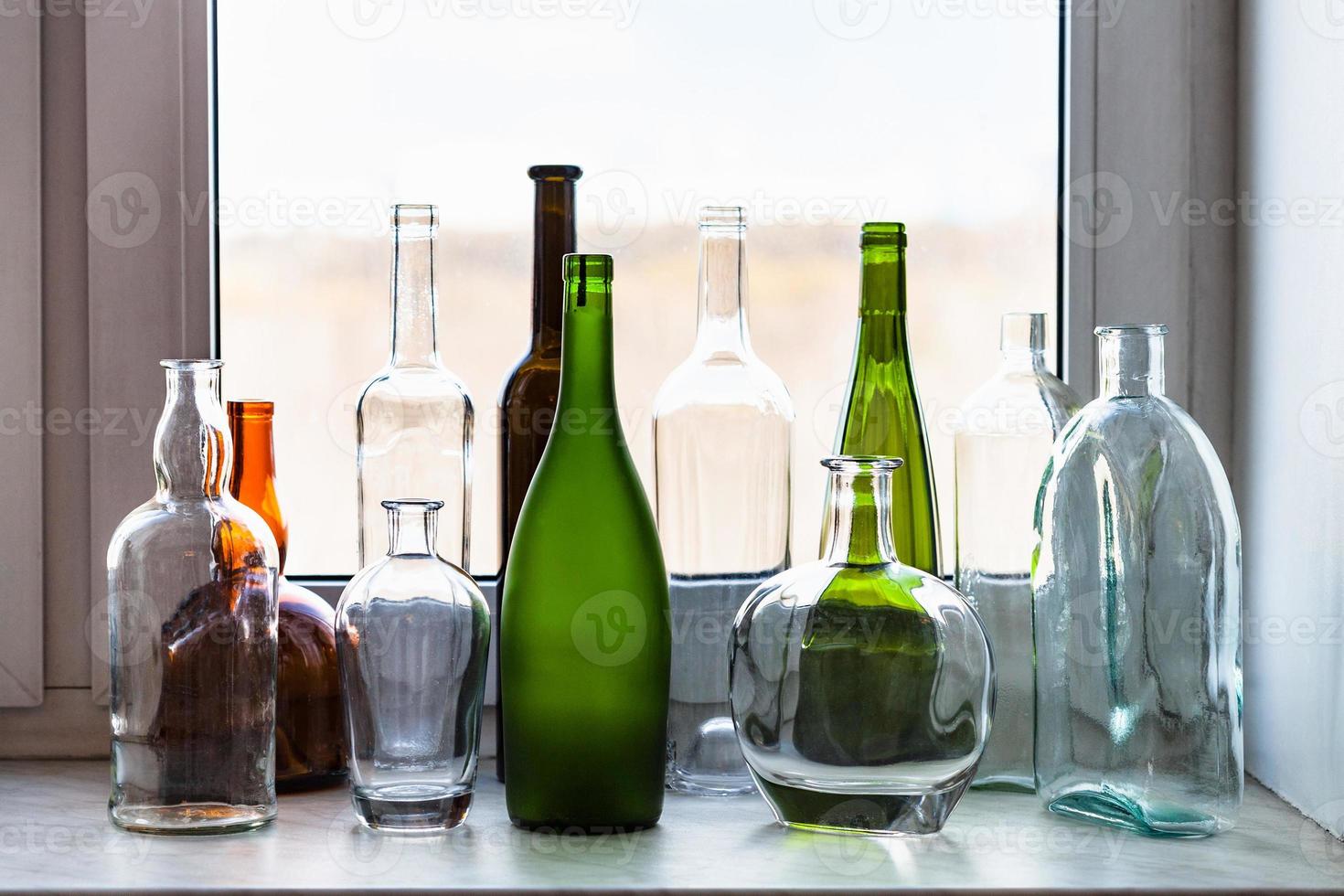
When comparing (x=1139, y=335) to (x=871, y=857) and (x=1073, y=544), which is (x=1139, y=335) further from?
(x=871, y=857)

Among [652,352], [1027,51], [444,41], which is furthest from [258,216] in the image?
[1027,51]

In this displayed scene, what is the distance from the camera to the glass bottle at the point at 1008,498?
889mm

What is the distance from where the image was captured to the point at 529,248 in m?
1.07

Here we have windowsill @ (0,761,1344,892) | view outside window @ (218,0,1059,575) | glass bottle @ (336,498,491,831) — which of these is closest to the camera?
windowsill @ (0,761,1344,892)

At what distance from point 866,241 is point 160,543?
19.5 inches

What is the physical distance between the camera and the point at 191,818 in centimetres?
78

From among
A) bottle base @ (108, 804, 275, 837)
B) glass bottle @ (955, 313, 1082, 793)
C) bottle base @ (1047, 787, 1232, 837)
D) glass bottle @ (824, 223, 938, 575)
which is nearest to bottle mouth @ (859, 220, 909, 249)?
glass bottle @ (824, 223, 938, 575)

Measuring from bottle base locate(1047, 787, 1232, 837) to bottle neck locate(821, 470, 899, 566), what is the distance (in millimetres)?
193

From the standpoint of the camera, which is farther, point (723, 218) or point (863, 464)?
point (723, 218)

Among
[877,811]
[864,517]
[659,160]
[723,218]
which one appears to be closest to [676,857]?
[877,811]

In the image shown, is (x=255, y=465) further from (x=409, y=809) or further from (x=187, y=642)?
(x=409, y=809)

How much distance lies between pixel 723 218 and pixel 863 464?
23cm

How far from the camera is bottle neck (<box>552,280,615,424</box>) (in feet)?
2.58

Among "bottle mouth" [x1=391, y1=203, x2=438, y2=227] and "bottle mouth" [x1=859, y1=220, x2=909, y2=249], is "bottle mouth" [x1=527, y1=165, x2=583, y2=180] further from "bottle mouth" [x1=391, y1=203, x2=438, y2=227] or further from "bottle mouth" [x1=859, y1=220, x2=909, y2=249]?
"bottle mouth" [x1=859, y1=220, x2=909, y2=249]
